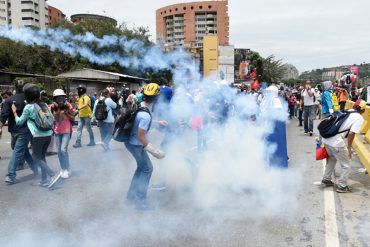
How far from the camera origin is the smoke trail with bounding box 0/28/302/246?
4.11m

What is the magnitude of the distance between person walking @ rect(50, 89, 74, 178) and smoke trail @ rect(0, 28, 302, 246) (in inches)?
22.5

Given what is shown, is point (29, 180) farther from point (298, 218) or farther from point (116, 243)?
point (298, 218)

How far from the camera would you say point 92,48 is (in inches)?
846

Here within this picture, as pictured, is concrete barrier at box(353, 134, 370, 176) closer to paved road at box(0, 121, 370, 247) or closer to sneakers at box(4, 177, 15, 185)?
paved road at box(0, 121, 370, 247)

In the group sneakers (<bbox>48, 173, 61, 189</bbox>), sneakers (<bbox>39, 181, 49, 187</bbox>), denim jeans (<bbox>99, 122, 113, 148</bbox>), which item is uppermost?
denim jeans (<bbox>99, 122, 113, 148</bbox>)

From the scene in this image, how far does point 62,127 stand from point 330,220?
16.1 ft

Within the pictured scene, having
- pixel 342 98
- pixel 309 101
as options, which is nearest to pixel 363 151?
pixel 309 101

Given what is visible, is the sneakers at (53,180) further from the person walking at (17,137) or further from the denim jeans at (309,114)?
the denim jeans at (309,114)

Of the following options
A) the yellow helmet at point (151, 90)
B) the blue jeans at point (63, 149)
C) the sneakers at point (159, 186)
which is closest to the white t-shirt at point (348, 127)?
the sneakers at point (159, 186)

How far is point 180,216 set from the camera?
181 inches

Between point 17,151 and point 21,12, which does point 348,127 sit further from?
point 21,12

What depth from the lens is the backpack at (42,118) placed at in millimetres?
5871

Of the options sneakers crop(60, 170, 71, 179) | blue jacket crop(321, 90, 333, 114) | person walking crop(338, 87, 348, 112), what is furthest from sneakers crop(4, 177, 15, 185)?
person walking crop(338, 87, 348, 112)

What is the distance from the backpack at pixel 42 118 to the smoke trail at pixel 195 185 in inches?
44.1
